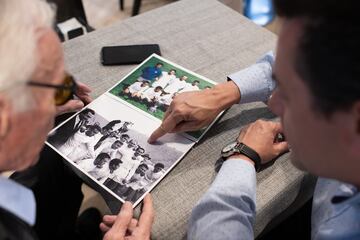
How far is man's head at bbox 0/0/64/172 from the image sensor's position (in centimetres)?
57

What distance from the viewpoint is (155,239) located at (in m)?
0.82

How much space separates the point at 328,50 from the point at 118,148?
58 cm

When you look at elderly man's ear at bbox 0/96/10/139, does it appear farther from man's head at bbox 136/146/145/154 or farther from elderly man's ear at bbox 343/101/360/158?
elderly man's ear at bbox 343/101/360/158

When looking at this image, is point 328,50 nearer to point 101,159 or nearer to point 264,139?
point 264,139

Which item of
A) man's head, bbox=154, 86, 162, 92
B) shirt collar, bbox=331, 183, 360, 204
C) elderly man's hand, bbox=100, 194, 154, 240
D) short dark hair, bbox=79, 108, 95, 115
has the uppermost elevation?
shirt collar, bbox=331, 183, 360, 204

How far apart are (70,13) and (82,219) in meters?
0.94

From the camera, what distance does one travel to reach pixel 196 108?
37.3 inches

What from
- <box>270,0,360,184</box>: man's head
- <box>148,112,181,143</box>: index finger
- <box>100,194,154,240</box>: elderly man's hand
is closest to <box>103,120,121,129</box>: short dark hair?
<box>148,112,181,143</box>: index finger

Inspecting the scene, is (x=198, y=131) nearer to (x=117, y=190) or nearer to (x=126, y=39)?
(x=117, y=190)

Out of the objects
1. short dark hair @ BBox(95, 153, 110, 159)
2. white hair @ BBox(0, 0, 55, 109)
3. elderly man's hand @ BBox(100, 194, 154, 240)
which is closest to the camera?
white hair @ BBox(0, 0, 55, 109)

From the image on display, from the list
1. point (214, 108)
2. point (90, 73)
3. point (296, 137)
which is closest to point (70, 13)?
point (90, 73)

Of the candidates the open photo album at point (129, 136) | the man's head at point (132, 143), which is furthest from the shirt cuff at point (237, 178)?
the man's head at point (132, 143)

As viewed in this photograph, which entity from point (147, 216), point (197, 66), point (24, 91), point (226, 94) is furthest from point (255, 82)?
point (24, 91)

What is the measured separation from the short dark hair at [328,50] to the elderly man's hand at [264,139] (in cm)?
39
